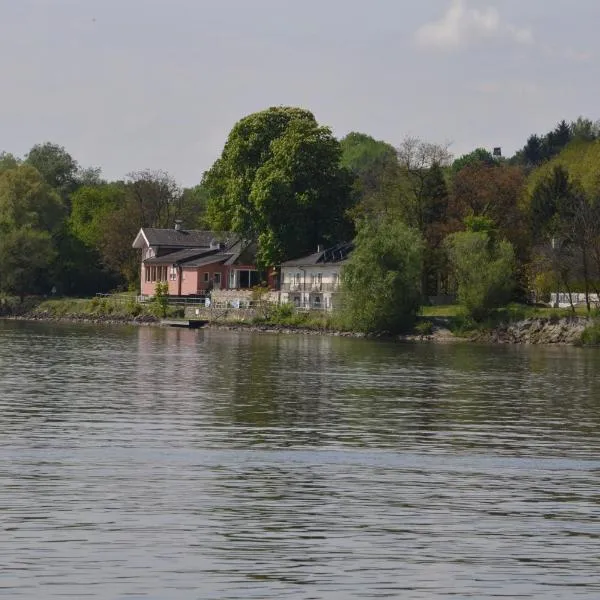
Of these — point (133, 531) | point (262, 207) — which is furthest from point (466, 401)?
point (262, 207)

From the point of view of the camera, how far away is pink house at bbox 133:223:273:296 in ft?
417

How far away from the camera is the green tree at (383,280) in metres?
94.4

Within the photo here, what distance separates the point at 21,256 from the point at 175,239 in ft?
50.0

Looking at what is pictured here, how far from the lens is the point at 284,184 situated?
109812mm

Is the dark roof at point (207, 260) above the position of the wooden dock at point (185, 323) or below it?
above

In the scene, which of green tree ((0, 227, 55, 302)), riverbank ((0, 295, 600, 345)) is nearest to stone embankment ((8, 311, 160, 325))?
riverbank ((0, 295, 600, 345))

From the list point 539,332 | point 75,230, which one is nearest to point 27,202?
point 75,230

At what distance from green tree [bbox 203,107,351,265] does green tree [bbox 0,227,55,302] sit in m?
23.1

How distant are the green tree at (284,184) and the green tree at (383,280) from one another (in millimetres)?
14443

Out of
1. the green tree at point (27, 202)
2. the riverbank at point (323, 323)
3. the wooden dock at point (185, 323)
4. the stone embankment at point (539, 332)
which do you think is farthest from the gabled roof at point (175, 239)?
the stone embankment at point (539, 332)

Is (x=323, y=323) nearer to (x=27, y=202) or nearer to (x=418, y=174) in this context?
(x=418, y=174)

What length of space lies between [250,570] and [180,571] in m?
0.94

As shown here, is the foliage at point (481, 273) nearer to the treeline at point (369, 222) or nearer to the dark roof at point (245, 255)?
the treeline at point (369, 222)

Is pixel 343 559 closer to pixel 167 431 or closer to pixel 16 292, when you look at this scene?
pixel 167 431
